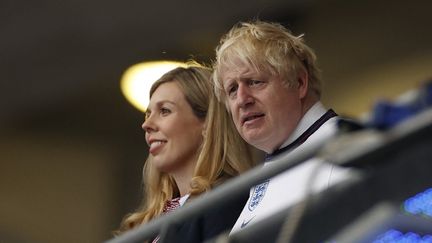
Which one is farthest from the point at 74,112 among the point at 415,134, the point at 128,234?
the point at 415,134

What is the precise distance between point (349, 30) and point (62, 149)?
2340 mm

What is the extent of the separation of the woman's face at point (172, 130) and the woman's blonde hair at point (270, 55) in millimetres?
263

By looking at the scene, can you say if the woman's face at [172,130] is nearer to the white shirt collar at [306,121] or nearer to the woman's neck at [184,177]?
the woman's neck at [184,177]

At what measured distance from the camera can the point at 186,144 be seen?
407 cm

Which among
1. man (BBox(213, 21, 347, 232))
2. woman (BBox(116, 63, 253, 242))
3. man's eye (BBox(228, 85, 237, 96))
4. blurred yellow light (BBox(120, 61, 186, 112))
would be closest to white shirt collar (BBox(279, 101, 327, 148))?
man (BBox(213, 21, 347, 232))

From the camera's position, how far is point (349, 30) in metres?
7.12

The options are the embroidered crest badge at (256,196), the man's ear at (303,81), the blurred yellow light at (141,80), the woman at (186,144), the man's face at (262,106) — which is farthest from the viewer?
the blurred yellow light at (141,80)

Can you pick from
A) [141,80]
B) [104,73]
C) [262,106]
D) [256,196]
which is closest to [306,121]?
[262,106]

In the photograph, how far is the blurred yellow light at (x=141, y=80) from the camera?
6.98m

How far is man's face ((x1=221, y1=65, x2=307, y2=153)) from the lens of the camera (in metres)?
3.67

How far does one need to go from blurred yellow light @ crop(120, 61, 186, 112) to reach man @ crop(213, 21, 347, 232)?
2.95m

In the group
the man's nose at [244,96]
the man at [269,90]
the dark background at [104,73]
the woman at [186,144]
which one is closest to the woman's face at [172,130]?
the woman at [186,144]

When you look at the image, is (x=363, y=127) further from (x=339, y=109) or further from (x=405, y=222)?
(x=339, y=109)

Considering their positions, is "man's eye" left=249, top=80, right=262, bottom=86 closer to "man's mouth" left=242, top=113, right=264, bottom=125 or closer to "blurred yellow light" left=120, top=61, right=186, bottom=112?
"man's mouth" left=242, top=113, right=264, bottom=125
